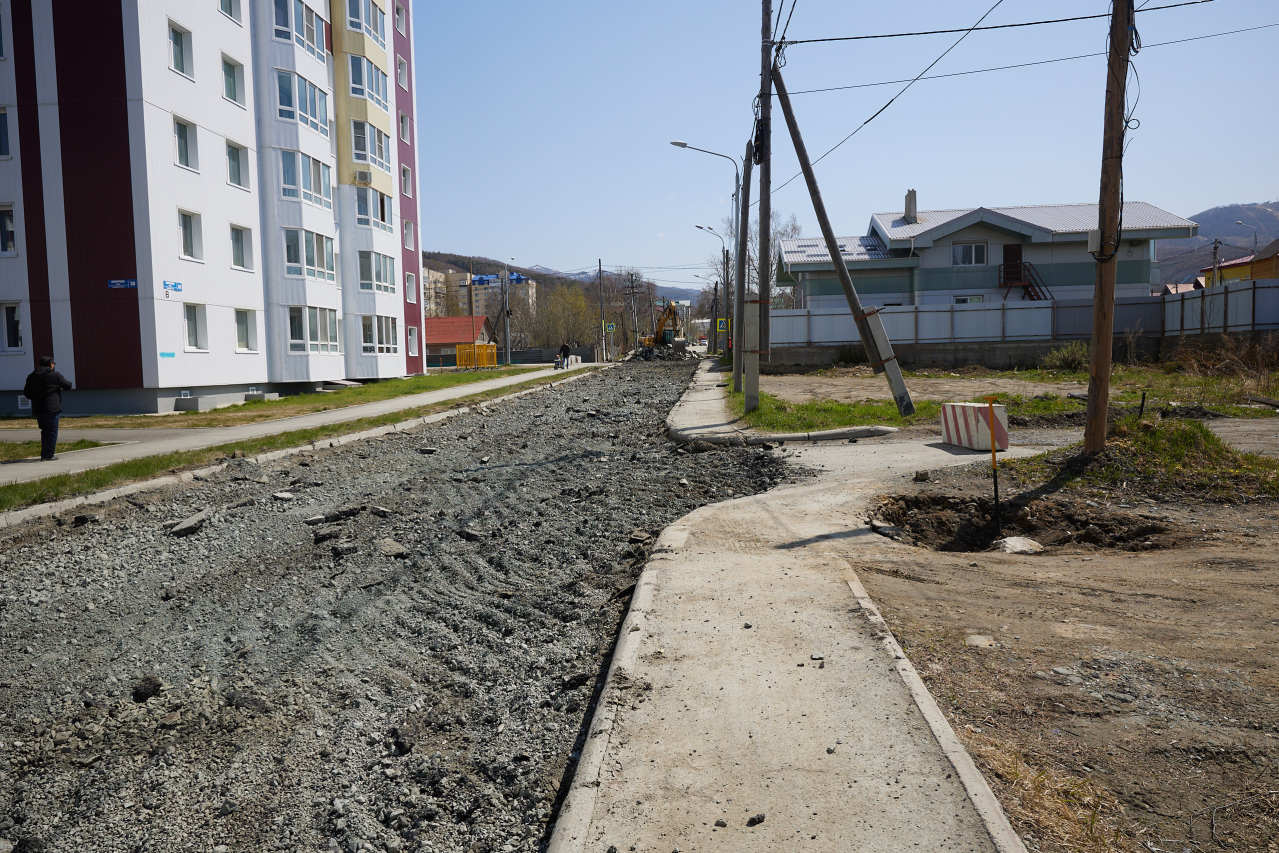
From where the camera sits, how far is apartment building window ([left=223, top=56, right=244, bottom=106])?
2898 centimetres

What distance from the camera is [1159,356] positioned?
34312 mm

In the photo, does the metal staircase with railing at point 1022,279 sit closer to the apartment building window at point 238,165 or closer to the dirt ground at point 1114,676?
the apartment building window at point 238,165

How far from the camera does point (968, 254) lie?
4419 cm

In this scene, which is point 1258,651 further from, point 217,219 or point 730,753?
point 217,219

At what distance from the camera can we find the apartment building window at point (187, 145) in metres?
26.2

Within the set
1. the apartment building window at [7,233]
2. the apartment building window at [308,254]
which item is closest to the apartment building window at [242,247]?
the apartment building window at [308,254]

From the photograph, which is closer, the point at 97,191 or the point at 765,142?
the point at 765,142

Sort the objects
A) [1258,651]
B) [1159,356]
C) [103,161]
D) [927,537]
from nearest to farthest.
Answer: [1258,651] → [927,537] → [103,161] → [1159,356]

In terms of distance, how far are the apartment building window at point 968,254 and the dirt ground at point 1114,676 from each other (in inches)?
1538

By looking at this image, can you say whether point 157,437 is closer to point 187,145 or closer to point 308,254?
point 187,145

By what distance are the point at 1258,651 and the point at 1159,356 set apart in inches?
1348

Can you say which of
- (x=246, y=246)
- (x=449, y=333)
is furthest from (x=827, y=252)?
(x=449, y=333)

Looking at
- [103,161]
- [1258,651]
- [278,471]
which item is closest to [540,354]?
[103,161]

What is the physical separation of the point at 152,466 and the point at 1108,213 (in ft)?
39.6
